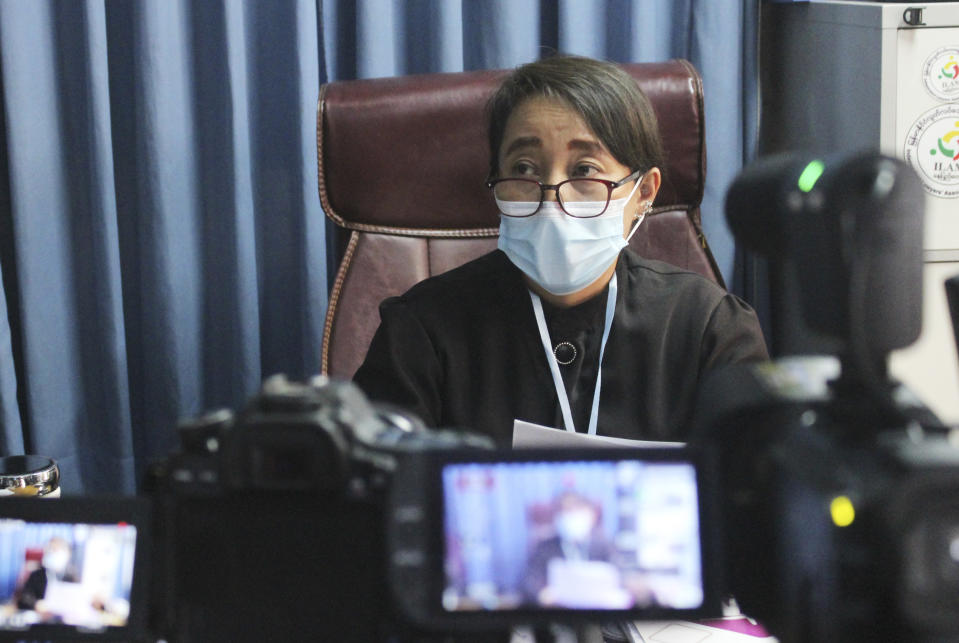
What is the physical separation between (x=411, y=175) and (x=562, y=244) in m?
0.36

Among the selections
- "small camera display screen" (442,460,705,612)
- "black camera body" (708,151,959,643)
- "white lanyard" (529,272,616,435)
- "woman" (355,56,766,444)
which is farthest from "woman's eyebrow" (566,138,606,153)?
"small camera display screen" (442,460,705,612)

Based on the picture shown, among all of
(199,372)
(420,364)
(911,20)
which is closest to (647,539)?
(420,364)

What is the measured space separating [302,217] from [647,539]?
1504 millimetres

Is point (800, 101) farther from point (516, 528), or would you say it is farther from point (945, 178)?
point (516, 528)

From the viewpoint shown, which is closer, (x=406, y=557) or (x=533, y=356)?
(x=406, y=557)

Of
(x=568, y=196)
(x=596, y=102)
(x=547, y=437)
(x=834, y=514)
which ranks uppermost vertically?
(x=596, y=102)

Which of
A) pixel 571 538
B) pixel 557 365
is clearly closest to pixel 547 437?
pixel 557 365

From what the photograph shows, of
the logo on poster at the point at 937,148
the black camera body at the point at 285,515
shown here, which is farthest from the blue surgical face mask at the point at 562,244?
the black camera body at the point at 285,515

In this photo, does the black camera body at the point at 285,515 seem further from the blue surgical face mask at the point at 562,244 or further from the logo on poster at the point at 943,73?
the logo on poster at the point at 943,73

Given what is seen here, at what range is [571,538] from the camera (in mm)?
625

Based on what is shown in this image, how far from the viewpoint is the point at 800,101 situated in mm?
2102

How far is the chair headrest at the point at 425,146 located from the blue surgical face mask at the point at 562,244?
0.86 feet

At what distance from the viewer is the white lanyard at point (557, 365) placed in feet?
4.43

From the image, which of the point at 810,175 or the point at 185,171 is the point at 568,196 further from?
the point at 185,171
